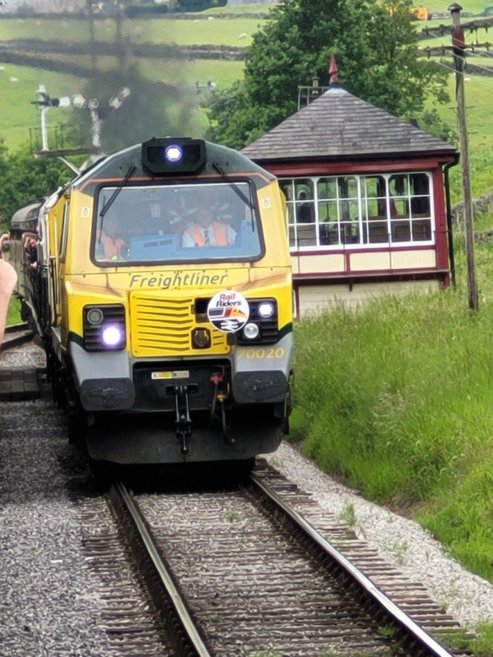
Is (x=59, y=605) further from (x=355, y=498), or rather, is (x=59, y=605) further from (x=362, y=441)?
(x=362, y=441)

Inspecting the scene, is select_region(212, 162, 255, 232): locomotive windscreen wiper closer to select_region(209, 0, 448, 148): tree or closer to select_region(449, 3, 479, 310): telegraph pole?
→ select_region(449, 3, 479, 310): telegraph pole

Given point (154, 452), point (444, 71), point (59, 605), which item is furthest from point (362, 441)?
point (444, 71)

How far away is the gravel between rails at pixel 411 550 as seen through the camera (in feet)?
25.7

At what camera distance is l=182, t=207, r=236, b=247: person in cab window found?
1195 centimetres

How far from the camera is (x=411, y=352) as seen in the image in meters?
14.9

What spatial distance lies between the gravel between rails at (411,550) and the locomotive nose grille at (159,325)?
1.69 m

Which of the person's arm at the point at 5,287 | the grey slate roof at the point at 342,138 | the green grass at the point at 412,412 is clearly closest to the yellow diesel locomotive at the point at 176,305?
the green grass at the point at 412,412

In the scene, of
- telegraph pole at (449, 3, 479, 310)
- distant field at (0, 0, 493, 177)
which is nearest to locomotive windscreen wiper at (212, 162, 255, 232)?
telegraph pole at (449, 3, 479, 310)

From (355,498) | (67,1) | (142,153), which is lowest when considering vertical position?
(355,498)

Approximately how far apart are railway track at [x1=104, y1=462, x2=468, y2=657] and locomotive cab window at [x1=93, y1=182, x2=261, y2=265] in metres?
2.00

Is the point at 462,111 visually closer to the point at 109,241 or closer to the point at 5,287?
the point at 109,241

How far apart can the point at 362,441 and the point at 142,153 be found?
3.22 metres

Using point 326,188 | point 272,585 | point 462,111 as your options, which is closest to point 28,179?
point 326,188

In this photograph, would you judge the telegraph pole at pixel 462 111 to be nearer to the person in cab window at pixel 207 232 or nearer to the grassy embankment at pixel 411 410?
the grassy embankment at pixel 411 410
